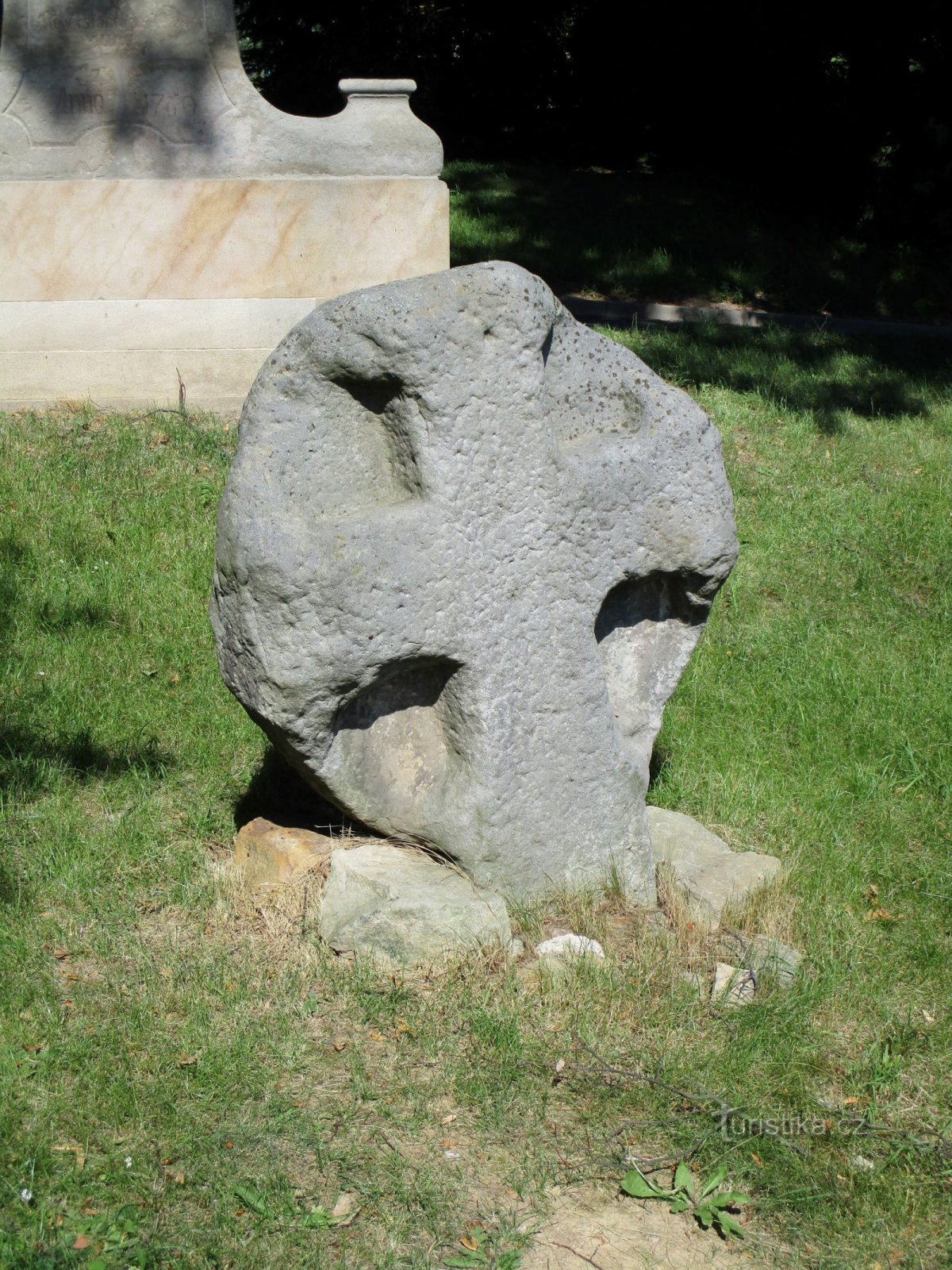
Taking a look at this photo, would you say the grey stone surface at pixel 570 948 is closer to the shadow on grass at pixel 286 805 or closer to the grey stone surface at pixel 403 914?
the grey stone surface at pixel 403 914

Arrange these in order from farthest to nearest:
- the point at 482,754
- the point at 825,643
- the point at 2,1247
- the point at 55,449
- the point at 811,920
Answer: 1. the point at 55,449
2. the point at 825,643
3. the point at 811,920
4. the point at 482,754
5. the point at 2,1247

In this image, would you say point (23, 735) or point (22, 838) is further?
point (23, 735)

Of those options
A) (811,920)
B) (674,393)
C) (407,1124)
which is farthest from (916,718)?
(407,1124)

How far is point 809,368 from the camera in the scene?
28.3 ft

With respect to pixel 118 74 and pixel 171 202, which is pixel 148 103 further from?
pixel 171 202

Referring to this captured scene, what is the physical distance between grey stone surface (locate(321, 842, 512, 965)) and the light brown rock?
154mm

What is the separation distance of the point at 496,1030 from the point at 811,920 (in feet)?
3.29

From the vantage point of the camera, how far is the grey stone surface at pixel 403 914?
3.29 meters

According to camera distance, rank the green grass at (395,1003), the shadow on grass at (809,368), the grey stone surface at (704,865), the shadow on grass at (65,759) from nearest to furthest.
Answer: the green grass at (395,1003) < the grey stone surface at (704,865) < the shadow on grass at (65,759) < the shadow on grass at (809,368)

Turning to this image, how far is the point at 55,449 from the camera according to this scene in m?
6.60

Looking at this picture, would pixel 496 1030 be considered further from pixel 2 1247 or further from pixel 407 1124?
pixel 2 1247

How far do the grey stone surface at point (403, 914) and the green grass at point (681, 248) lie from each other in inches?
299

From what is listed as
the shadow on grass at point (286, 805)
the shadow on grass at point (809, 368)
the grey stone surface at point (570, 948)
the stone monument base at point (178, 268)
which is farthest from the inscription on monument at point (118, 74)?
the grey stone surface at point (570, 948)

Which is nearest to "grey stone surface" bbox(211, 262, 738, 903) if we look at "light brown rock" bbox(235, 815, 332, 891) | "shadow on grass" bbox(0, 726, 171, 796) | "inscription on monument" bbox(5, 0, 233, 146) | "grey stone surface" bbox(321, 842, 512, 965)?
"grey stone surface" bbox(321, 842, 512, 965)
